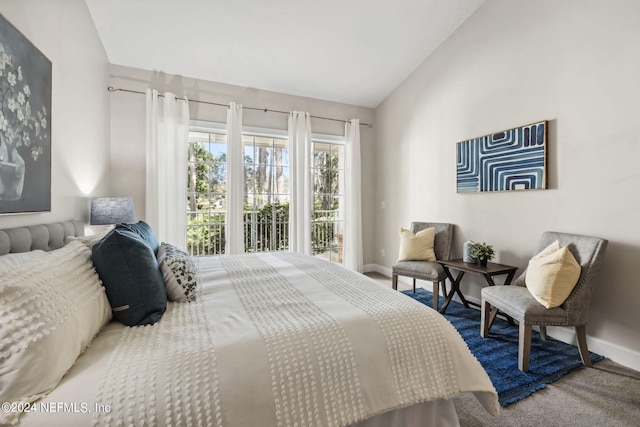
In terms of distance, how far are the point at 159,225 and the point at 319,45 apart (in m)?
2.96

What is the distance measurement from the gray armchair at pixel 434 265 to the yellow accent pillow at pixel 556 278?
962mm

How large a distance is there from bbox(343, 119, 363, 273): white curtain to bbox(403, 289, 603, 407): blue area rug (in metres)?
1.97

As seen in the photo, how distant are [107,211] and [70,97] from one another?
972 millimetres

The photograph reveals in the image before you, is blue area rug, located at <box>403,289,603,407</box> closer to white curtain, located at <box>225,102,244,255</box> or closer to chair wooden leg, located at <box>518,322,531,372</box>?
chair wooden leg, located at <box>518,322,531,372</box>

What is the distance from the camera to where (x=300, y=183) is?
13.8ft

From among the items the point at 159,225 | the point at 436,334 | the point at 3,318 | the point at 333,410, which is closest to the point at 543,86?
the point at 436,334

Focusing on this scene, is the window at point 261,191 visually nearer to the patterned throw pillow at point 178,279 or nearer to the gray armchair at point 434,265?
the gray armchair at point 434,265

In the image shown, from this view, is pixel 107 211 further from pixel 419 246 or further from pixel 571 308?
pixel 571 308

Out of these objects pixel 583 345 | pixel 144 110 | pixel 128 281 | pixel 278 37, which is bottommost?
pixel 583 345

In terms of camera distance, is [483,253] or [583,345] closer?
[583,345]

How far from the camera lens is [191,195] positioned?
3822 mm

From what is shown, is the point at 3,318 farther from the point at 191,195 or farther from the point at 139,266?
the point at 191,195

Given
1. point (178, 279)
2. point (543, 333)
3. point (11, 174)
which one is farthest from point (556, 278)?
point (11, 174)

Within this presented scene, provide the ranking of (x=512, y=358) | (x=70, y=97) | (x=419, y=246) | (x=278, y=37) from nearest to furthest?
1. (x=512, y=358)
2. (x=70, y=97)
3. (x=278, y=37)
4. (x=419, y=246)
